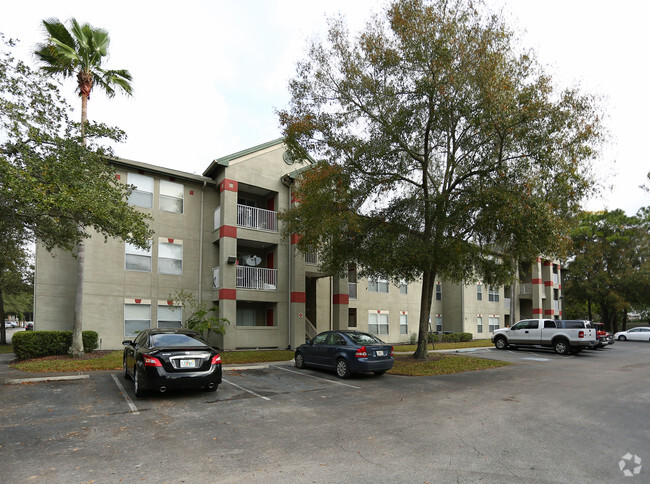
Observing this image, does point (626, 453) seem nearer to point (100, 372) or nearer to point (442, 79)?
point (442, 79)

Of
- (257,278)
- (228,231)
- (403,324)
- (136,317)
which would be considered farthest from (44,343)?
(403,324)

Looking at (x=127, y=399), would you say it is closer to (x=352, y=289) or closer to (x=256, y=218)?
(x=256, y=218)

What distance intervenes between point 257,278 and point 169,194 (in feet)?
19.4

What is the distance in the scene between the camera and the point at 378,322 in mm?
28984

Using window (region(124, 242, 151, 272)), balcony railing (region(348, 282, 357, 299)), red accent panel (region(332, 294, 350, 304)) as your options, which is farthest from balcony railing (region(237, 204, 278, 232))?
balcony railing (region(348, 282, 357, 299))

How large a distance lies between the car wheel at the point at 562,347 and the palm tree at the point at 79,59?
2309cm

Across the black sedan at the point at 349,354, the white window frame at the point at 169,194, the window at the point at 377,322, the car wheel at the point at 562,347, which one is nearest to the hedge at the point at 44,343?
the white window frame at the point at 169,194

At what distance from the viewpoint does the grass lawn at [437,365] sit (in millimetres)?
14541

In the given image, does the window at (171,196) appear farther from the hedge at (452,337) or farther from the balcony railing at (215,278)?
the hedge at (452,337)

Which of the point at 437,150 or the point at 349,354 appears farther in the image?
the point at 437,150

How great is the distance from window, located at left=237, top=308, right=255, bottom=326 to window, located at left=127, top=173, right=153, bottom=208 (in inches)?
280

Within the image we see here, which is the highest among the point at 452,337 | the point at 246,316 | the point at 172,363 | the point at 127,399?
the point at 172,363

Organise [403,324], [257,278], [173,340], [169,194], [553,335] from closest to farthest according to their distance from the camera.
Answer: [173,340], [169,194], [257,278], [553,335], [403,324]

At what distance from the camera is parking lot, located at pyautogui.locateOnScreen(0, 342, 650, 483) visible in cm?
513
